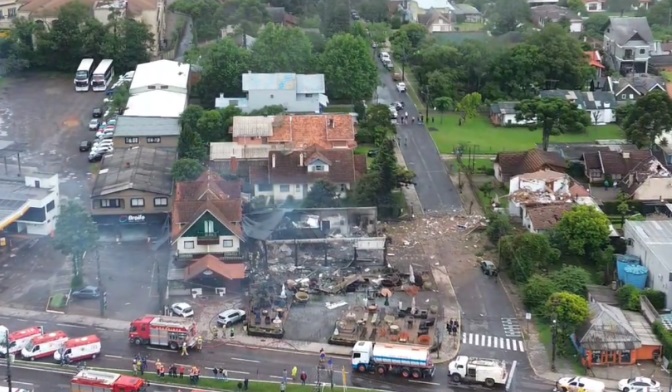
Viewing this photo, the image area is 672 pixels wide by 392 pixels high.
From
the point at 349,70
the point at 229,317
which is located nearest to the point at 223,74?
the point at 349,70

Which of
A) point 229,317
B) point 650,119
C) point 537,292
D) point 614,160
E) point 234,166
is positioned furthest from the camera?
point 650,119

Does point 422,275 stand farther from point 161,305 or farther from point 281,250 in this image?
point 161,305

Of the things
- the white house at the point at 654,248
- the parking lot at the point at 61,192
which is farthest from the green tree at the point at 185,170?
the white house at the point at 654,248

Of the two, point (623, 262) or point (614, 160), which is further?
point (614, 160)

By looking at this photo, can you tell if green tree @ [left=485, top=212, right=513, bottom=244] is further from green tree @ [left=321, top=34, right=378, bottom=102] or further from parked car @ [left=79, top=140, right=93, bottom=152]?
parked car @ [left=79, top=140, right=93, bottom=152]

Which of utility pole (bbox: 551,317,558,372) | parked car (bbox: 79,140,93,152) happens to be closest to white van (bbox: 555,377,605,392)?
utility pole (bbox: 551,317,558,372)

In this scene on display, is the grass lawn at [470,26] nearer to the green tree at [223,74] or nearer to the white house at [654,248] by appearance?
the green tree at [223,74]

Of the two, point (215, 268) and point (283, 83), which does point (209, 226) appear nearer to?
point (215, 268)
